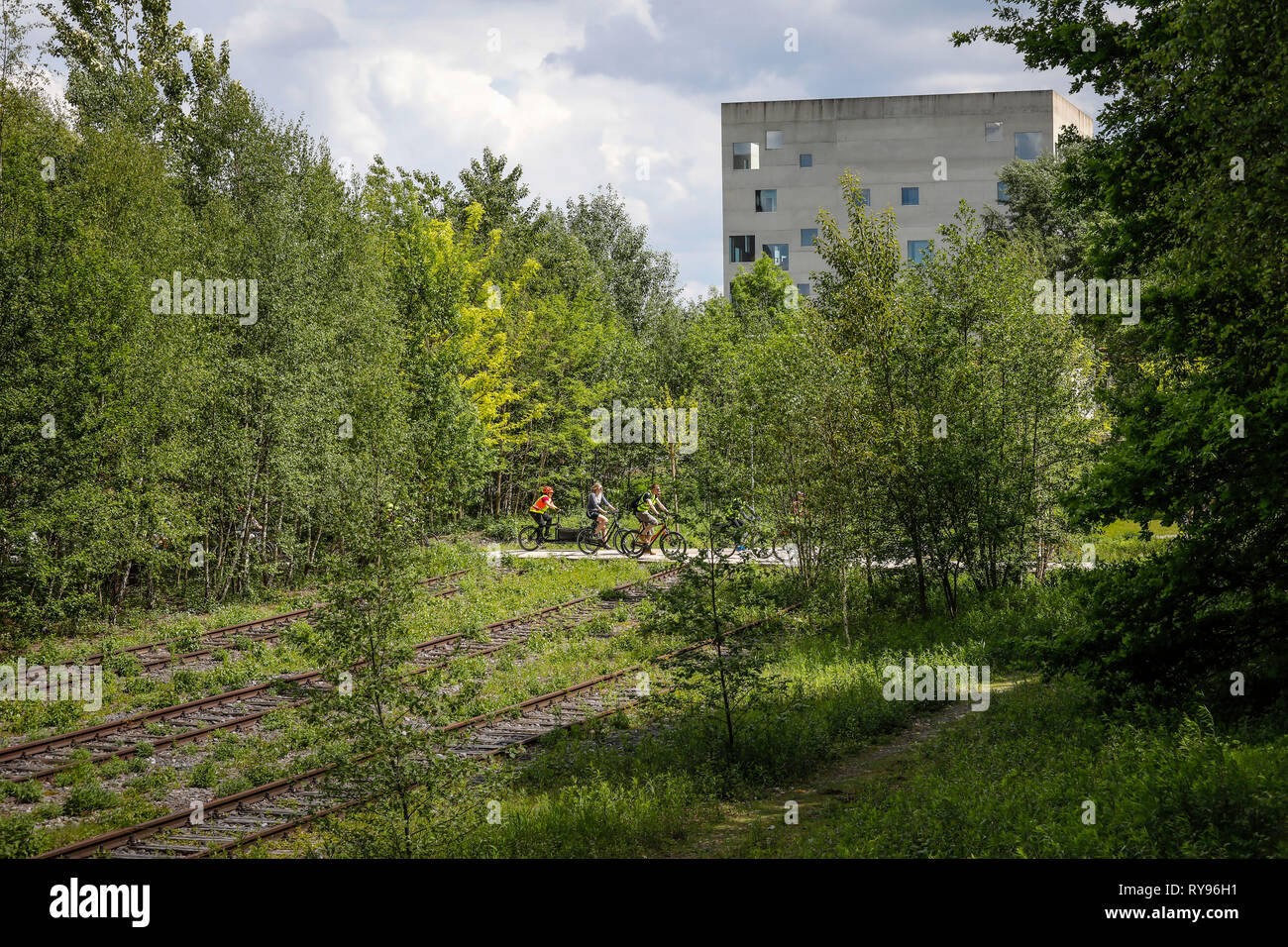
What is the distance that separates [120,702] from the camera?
54.6 ft

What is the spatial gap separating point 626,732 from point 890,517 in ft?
29.9

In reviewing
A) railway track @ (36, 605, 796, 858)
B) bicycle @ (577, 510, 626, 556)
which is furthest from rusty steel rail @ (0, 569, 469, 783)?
bicycle @ (577, 510, 626, 556)

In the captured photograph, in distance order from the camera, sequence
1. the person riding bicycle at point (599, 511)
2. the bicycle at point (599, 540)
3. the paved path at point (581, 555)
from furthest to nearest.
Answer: the person riding bicycle at point (599, 511), the bicycle at point (599, 540), the paved path at point (581, 555)

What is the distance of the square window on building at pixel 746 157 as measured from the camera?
66562mm

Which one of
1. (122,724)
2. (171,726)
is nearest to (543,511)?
(171,726)

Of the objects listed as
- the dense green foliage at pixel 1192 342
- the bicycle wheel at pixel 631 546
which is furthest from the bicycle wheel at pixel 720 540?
the bicycle wheel at pixel 631 546

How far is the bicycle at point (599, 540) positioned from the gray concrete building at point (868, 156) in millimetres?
39383

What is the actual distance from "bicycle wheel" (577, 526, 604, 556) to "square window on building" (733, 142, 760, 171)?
43.6 metres

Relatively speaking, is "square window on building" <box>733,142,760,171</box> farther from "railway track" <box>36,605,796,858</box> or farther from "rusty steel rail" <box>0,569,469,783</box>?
"railway track" <box>36,605,796,858</box>

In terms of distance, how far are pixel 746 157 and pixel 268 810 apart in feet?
203

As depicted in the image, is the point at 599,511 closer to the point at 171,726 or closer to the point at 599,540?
the point at 599,540

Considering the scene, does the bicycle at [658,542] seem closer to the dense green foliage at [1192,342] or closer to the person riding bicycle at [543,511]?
the person riding bicycle at [543,511]
